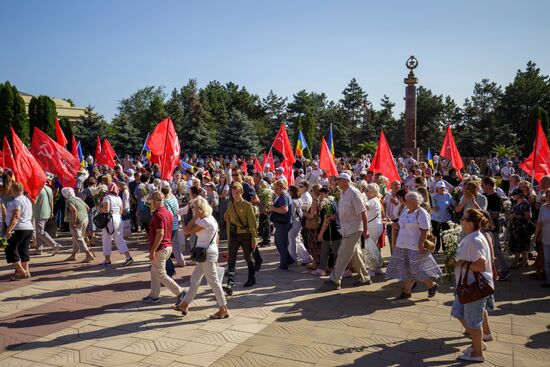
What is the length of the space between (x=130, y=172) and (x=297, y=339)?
11365 mm

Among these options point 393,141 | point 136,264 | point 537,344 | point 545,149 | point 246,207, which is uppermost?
point 393,141

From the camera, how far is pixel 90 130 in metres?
43.7

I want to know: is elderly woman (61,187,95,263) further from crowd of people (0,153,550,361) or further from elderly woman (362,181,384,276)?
elderly woman (362,181,384,276)

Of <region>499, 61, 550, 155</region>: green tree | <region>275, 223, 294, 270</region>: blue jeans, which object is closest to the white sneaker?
<region>275, 223, 294, 270</region>: blue jeans

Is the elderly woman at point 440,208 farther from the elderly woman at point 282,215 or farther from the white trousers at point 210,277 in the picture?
the white trousers at point 210,277

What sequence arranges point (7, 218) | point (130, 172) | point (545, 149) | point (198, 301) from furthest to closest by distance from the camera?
point (130, 172)
point (545, 149)
point (7, 218)
point (198, 301)

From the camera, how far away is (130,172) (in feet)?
52.2

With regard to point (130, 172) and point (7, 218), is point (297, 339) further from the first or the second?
point (130, 172)

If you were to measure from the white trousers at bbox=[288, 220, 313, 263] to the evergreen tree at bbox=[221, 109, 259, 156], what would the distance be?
3252cm

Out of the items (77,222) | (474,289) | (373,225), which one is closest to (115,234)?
(77,222)

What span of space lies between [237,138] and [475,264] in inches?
1498

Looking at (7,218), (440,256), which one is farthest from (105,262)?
(440,256)

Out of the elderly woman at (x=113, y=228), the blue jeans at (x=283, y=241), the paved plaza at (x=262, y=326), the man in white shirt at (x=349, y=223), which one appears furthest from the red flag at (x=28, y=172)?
the man in white shirt at (x=349, y=223)

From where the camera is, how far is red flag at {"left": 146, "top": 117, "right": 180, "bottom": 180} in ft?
39.2
